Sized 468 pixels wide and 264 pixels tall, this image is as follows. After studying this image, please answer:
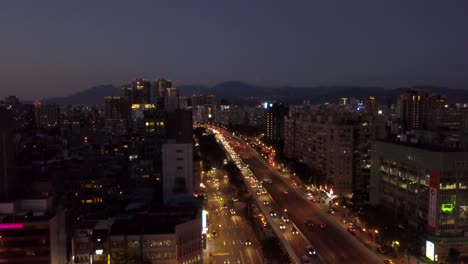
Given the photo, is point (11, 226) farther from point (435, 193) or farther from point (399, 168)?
point (399, 168)

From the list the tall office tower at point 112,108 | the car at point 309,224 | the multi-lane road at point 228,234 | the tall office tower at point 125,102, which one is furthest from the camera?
the tall office tower at point 125,102

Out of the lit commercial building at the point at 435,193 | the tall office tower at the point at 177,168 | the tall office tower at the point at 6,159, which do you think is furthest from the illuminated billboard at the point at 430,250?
the tall office tower at the point at 6,159

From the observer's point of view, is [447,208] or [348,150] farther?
[348,150]

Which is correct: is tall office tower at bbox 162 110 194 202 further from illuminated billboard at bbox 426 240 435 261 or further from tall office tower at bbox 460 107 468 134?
tall office tower at bbox 460 107 468 134

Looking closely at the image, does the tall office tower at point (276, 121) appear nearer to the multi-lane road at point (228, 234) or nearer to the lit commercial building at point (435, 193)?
the multi-lane road at point (228, 234)

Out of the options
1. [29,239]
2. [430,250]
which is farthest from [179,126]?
[430,250]

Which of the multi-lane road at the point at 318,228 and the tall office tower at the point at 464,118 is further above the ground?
the tall office tower at the point at 464,118

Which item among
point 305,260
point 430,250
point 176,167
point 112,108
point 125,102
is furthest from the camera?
point 125,102
